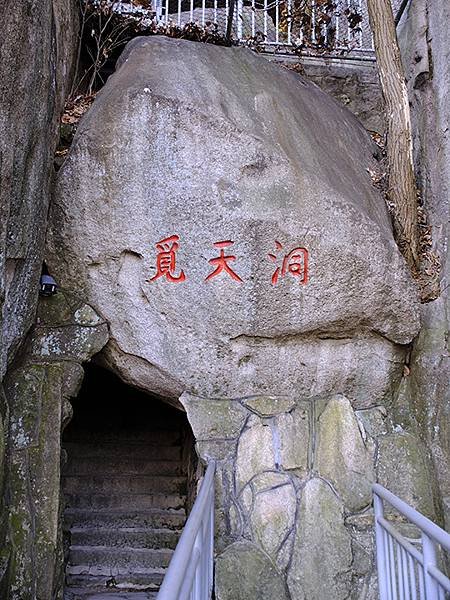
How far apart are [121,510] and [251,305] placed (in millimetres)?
2690

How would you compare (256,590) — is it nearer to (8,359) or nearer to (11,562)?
(11,562)

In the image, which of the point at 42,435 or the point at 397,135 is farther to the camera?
the point at 397,135

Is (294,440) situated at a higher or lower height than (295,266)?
lower

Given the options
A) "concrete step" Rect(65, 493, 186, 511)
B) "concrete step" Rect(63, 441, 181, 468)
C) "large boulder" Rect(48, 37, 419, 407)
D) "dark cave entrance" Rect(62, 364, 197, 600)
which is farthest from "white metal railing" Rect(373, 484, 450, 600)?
"concrete step" Rect(63, 441, 181, 468)

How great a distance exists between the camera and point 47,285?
4.09m

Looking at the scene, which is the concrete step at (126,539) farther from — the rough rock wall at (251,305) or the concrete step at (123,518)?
the rough rock wall at (251,305)

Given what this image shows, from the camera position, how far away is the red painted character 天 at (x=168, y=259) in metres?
3.99

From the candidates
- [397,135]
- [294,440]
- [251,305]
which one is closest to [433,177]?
[397,135]

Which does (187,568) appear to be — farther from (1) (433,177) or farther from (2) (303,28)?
(2) (303,28)

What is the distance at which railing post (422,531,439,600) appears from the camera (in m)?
2.32

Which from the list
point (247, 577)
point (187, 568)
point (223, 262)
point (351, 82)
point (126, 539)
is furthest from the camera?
point (351, 82)

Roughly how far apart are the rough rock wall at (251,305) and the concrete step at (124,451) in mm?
2194

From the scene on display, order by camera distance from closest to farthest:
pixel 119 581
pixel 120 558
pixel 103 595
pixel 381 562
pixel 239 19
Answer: pixel 381 562, pixel 103 595, pixel 119 581, pixel 120 558, pixel 239 19

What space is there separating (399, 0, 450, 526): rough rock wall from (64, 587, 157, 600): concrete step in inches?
97.2
